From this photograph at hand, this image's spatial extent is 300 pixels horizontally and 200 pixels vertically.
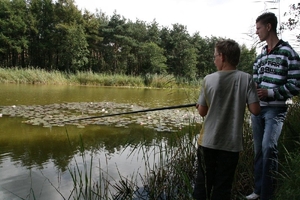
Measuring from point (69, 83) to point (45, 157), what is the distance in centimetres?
1741

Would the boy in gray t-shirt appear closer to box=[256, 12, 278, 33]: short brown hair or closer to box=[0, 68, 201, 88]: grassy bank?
box=[256, 12, 278, 33]: short brown hair

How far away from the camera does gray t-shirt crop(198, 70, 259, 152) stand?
1641 mm

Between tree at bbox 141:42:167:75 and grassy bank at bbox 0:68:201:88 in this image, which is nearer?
grassy bank at bbox 0:68:201:88

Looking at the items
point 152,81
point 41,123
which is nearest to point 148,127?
point 41,123

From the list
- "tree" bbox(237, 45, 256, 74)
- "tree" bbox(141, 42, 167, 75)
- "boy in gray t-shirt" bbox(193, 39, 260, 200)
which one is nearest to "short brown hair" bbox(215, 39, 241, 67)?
"boy in gray t-shirt" bbox(193, 39, 260, 200)

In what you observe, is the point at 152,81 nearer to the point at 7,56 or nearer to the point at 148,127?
the point at 148,127

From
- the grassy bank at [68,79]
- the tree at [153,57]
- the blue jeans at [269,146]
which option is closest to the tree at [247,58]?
the blue jeans at [269,146]

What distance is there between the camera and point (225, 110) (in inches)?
66.4

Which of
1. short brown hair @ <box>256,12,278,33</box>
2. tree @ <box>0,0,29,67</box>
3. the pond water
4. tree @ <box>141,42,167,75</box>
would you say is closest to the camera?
short brown hair @ <box>256,12,278,33</box>

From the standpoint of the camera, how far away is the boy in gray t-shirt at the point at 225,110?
165 cm

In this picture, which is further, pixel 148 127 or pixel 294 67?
pixel 148 127

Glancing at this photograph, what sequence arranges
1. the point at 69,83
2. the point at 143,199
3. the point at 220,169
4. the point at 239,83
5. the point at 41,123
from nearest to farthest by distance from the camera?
1. the point at 239,83
2. the point at 220,169
3. the point at 143,199
4. the point at 41,123
5. the point at 69,83

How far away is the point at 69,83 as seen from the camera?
20047 millimetres

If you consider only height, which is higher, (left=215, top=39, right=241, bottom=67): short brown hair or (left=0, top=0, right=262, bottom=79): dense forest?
(left=0, top=0, right=262, bottom=79): dense forest
